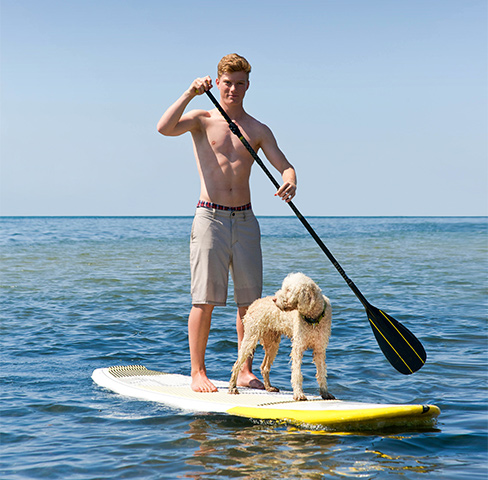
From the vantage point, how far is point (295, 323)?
4996mm

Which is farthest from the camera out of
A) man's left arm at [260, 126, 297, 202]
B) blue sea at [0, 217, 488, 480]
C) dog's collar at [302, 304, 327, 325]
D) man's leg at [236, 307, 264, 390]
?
man's leg at [236, 307, 264, 390]

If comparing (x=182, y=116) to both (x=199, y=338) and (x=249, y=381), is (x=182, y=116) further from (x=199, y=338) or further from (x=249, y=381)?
(x=249, y=381)

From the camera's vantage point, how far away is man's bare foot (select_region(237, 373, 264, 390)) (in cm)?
587

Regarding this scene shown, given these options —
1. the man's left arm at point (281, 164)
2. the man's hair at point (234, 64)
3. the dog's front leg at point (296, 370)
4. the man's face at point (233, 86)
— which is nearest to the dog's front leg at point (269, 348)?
the dog's front leg at point (296, 370)

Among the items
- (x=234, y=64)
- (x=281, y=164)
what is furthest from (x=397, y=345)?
(x=234, y=64)

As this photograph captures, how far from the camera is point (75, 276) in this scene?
17250 millimetres

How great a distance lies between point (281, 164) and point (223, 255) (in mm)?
981

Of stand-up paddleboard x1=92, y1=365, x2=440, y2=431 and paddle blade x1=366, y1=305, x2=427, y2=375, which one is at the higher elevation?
paddle blade x1=366, y1=305, x2=427, y2=375

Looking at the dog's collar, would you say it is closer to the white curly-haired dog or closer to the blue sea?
the white curly-haired dog

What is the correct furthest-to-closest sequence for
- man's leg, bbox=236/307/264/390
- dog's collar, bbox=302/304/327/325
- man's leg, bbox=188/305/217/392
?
man's leg, bbox=236/307/264/390 → man's leg, bbox=188/305/217/392 → dog's collar, bbox=302/304/327/325

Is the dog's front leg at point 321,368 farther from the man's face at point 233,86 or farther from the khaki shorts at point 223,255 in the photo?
the man's face at point 233,86

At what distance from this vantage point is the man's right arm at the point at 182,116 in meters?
5.35

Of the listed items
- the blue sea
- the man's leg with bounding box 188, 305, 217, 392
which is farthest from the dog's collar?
the man's leg with bounding box 188, 305, 217, 392

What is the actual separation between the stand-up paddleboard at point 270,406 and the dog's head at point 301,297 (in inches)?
29.3
